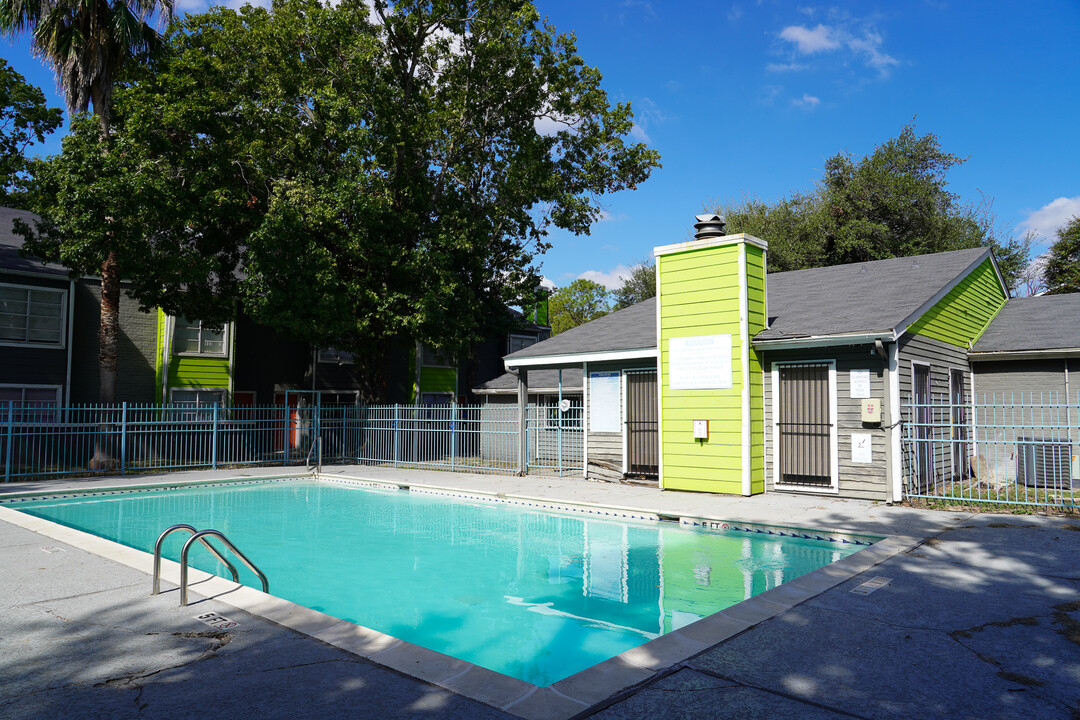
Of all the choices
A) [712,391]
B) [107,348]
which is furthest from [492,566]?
[107,348]

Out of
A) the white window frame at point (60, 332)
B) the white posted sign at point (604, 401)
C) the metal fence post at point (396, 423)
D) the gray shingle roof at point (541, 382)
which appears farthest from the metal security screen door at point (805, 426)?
the white window frame at point (60, 332)

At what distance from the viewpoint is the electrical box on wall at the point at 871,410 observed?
11.0 metres

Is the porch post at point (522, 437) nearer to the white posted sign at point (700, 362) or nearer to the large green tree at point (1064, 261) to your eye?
the white posted sign at point (700, 362)

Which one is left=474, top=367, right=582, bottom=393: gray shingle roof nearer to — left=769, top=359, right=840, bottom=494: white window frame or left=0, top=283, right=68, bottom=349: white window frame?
left=769, top=359, right=840, bottom=494: white window frame

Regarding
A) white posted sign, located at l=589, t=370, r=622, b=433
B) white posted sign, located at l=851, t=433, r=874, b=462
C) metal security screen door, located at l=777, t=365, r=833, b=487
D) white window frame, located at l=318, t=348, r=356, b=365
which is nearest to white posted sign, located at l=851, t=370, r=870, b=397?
metal security screen door, located at l=777, t=365, r=833, b=487

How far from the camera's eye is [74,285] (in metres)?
21.3

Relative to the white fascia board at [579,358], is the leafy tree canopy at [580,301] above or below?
above

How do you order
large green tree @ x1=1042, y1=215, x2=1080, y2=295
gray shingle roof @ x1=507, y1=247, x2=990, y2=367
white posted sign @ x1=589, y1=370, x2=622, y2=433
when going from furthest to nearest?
large green tree @ x1=1042, y1=215, x2=1080, y2=295 < white posted sign @ x1=589, y1=370, x2=622, y2=433 < gray shingle roof @ x1=507, y1=247, x2=990, y2=367

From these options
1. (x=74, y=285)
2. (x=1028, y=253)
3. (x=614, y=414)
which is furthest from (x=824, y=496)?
(x=1028, y=253)

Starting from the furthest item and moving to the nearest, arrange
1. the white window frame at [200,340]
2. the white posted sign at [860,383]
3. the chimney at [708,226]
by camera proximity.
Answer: the white window frame at [200,340] → the chimney at [708,226] → the white posted sign at [860,383]

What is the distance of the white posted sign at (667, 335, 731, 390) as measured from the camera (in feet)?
40.9

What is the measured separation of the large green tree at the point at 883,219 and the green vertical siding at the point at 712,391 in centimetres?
2169

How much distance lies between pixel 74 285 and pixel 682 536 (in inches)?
844

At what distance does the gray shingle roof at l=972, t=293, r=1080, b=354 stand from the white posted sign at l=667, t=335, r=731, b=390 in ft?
22.7
